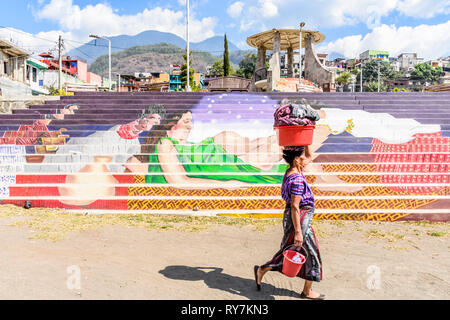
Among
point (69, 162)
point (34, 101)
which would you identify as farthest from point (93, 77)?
point (69, 162)

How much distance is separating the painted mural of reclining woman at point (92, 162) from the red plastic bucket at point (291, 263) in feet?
17.6

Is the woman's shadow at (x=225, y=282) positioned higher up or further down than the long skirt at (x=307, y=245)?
further down

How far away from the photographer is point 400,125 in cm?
1002

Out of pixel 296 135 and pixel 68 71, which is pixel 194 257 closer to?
pixel 296 135

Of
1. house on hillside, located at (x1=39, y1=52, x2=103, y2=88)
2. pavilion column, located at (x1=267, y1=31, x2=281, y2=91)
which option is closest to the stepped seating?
pavilion column, located at (x1=267, y1=31, x2=281, y2=91)

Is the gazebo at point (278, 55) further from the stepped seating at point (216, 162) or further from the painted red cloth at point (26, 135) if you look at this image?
the painted red cloth at point (26, 135)

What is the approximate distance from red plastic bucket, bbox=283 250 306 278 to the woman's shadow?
36cm

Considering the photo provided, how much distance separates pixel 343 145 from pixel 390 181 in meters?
1.46

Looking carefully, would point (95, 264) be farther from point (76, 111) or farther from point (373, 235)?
point (76, 111)

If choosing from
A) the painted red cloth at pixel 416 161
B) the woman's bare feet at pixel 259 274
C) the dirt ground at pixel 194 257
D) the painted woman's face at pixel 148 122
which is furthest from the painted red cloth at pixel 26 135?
the painted red cloth at pixel 416 161

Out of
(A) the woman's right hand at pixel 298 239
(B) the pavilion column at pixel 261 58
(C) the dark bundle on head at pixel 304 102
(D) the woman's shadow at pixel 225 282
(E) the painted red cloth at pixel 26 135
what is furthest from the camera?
(B) the pavilion column at pixel 261 58

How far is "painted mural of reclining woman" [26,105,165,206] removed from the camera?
7934mm

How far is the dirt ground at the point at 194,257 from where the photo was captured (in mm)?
3760

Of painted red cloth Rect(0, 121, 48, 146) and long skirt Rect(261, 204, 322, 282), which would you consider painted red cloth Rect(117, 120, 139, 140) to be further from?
long skirt Rect(261, 204, 322, 282)
